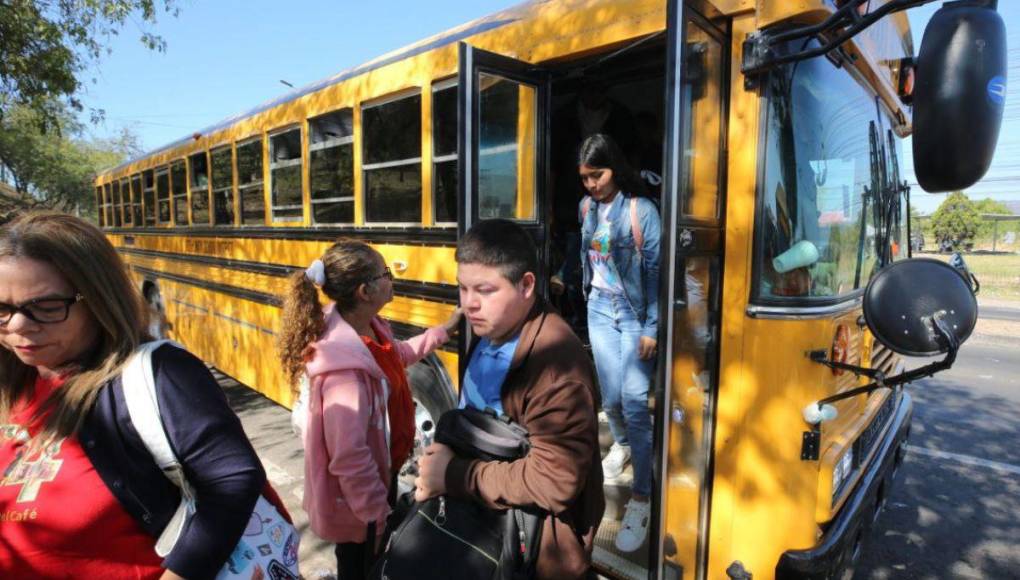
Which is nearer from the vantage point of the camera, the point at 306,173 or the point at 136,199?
the point at 306,173

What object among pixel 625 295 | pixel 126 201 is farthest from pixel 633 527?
pixel 126 201

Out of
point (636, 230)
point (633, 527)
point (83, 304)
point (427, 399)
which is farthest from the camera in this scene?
point (427, 399)

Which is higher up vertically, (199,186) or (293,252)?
(199,186)

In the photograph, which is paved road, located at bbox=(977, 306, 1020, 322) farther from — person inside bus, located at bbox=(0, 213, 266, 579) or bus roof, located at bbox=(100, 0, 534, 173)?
person inside bus, located at bbox=(0, 213, 266, 579)

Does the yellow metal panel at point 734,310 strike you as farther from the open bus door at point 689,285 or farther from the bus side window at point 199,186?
the bus side window at point 199,186

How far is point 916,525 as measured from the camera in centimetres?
341

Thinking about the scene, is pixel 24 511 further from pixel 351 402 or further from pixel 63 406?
pixel 351 402

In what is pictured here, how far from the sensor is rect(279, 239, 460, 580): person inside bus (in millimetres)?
1872

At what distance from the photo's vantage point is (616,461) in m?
2.96

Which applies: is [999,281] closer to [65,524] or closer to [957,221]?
[957,221]

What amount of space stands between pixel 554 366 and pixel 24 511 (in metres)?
1.11

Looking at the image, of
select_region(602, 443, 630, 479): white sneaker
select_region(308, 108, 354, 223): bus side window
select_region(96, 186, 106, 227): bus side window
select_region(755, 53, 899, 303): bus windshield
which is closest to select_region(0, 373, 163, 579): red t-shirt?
select_region(755, 53, 899, 303): bus windshield

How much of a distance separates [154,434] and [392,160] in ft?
7.89

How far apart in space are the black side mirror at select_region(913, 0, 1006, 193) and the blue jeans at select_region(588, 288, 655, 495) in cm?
133
